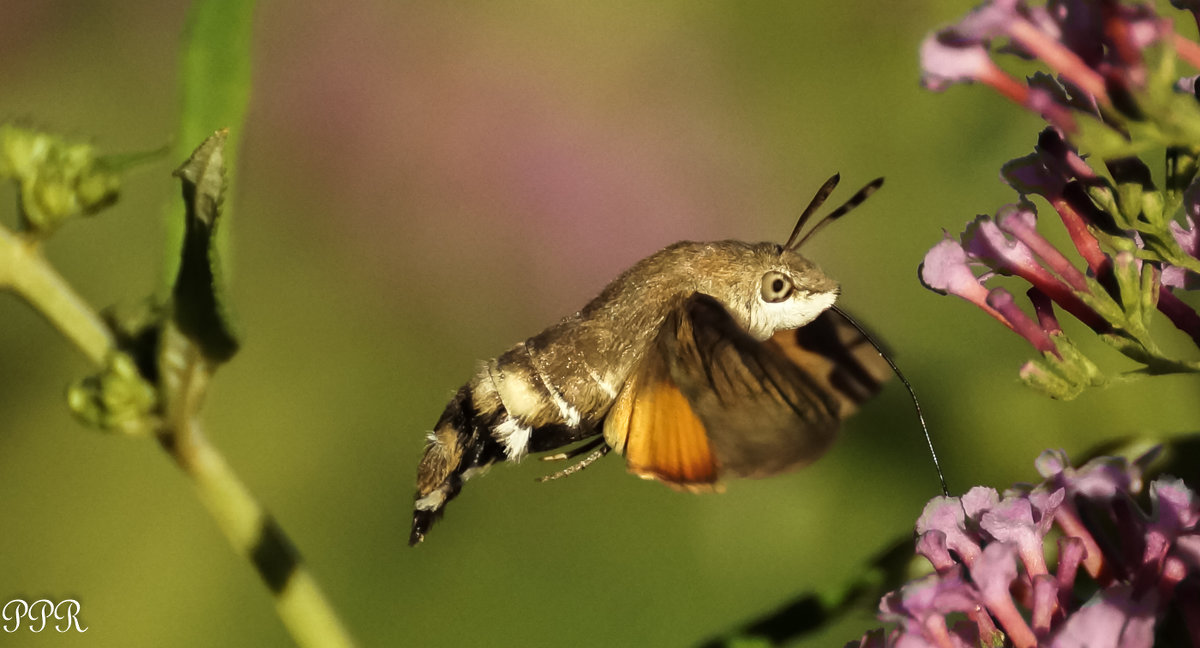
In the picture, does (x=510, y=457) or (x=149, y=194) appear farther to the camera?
(x=149, y=194)

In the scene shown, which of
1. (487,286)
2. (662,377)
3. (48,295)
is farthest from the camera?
(487,286)

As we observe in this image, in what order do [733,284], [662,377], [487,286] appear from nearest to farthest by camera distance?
1. [662,377]
2. [733,284]
3. [487,286]

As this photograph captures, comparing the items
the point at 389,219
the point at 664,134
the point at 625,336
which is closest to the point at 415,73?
the point at 389,219

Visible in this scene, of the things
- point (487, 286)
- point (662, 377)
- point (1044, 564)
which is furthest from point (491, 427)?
point (487, 286)

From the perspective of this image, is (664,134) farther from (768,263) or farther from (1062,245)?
(768,263)

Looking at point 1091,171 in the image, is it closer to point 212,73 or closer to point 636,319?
point 636,319
